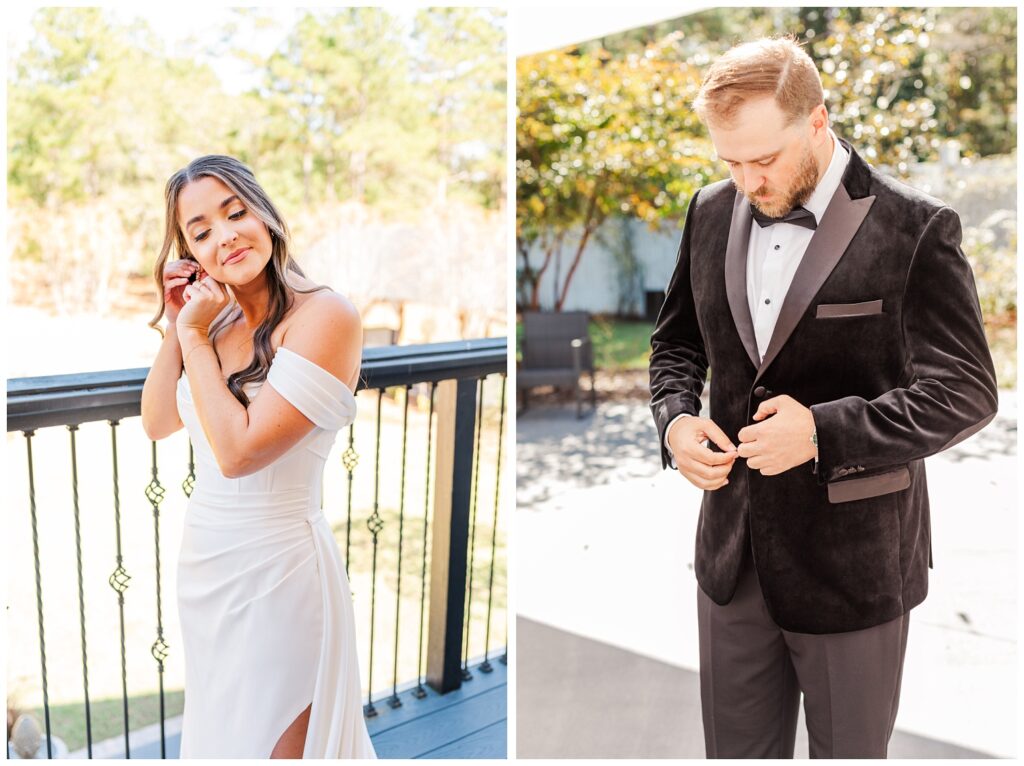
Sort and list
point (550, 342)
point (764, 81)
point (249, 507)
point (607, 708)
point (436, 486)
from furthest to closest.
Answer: point (550, 342)
point (607, 708)
point (436, 486)
point (249, 507)
point (764, 81)

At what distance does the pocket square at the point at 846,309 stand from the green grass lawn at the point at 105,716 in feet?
11.5

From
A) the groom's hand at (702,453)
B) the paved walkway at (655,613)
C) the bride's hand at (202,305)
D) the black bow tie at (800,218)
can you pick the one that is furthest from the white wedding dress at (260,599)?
the paved walkway at (655,613)

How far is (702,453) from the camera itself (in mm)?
1544

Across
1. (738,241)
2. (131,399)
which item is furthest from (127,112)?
(738,241)

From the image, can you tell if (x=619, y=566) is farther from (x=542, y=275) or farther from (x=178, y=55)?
(x=178, y=55)

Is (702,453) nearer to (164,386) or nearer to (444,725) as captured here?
(164,386)

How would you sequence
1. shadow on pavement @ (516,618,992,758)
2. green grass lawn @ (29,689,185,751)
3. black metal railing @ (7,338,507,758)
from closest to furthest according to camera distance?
black metal railing @ (7,338,507,758) < shadow on pavement @ (516,618,992,758) < green grass lawn @ (29,689,185,751)

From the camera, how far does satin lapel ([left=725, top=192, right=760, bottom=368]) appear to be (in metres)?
1.51

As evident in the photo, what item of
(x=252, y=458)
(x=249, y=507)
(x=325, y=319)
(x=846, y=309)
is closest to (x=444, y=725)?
(x=249, y=507)

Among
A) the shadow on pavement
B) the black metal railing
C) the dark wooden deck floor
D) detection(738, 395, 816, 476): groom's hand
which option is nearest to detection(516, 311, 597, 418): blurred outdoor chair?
the shadow on pavement

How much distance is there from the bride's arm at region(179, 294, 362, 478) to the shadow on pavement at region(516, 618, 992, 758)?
1.59 metres

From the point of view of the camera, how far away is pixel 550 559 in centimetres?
446

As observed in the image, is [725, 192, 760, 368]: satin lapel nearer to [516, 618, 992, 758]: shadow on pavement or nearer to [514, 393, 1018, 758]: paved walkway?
[514, 393, 1018, 758]: paved walkway

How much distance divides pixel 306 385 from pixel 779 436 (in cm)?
78
